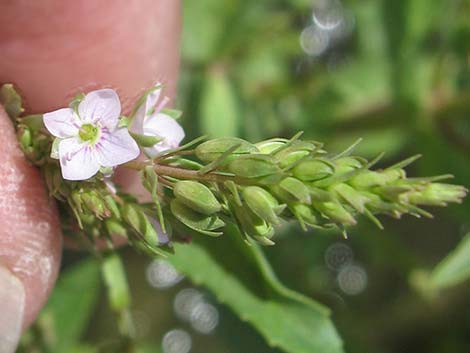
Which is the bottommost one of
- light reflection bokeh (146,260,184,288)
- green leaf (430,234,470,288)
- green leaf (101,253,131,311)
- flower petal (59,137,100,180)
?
light reflection bokeh (146,260,184,288)

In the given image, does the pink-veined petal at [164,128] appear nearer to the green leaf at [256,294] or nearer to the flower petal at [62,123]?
the flower petal at [62,123]

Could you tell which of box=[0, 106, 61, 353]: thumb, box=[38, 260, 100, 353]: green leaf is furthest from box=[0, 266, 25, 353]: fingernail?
box=[38, 260, 100, 353]: green leaf

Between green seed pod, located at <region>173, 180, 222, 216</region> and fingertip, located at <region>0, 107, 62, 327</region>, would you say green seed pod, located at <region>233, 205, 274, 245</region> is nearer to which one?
green seed pod, located at <region>173, 180, 222, 216</region>

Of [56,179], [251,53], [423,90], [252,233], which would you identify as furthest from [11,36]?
[423,90]

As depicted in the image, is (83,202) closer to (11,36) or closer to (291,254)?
(11,36)

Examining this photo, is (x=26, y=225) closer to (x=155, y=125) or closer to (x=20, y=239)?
(x=20, y=239)

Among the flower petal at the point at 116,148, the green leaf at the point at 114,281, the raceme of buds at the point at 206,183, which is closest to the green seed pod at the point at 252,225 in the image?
the raceme of buds at the point at 206,183

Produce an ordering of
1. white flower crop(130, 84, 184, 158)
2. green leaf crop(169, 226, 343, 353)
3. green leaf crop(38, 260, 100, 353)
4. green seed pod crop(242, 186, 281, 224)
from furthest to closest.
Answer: green leaf crop(38, 260, 100, 353) → green leaf crop(169, 226, 343, 353) → white flower crop(130, 84, 184, 158) → green seed pod crop(242, 186, 281, 224)
